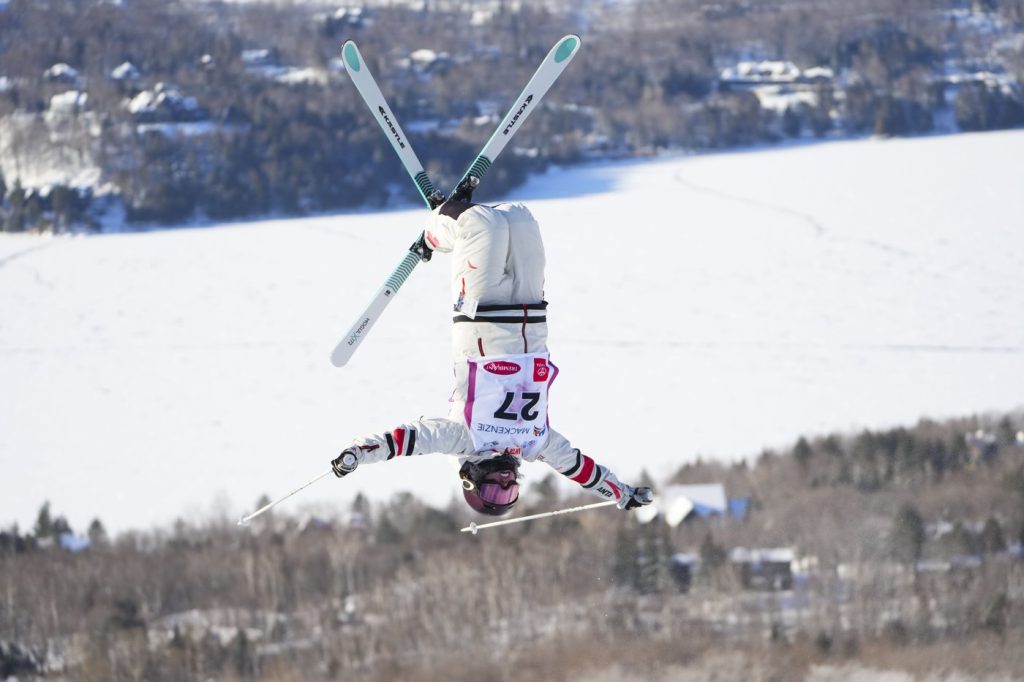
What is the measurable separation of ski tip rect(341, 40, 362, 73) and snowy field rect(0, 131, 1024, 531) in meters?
35.4

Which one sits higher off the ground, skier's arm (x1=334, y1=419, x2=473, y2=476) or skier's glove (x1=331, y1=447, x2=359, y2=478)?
skier's arm (x1=334, y1=419, x2=473, y2=476)

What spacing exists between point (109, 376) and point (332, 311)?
986cm

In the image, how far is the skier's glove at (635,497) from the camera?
13234 mm

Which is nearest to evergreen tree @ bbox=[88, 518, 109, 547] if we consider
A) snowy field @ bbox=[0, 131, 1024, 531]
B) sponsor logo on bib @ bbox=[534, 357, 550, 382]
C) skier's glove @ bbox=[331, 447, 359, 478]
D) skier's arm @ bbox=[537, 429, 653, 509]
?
snowy field @ bbox=[0, 131, 1024, 531]

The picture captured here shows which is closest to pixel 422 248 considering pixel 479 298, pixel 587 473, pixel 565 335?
pixel 479 298

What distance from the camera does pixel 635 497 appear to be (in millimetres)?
13273

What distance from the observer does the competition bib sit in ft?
39.9

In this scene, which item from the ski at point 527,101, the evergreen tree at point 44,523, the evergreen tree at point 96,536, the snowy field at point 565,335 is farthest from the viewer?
the snowy field at point 565,335

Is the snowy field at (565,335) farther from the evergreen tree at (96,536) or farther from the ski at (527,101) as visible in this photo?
the ski at (527,101)

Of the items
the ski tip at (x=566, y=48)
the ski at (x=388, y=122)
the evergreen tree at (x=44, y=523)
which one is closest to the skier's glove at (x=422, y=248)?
the ski at (x=388, y=122)

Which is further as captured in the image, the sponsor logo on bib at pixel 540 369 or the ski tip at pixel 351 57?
the ski tip at pixel 351 57

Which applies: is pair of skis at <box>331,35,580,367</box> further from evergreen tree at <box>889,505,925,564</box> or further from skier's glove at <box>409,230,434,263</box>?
evergreen tree at <box>889,505,925,564</box>

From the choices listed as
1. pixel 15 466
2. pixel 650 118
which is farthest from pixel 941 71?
pixel 15 466

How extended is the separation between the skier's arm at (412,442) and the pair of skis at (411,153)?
0.82 meters
